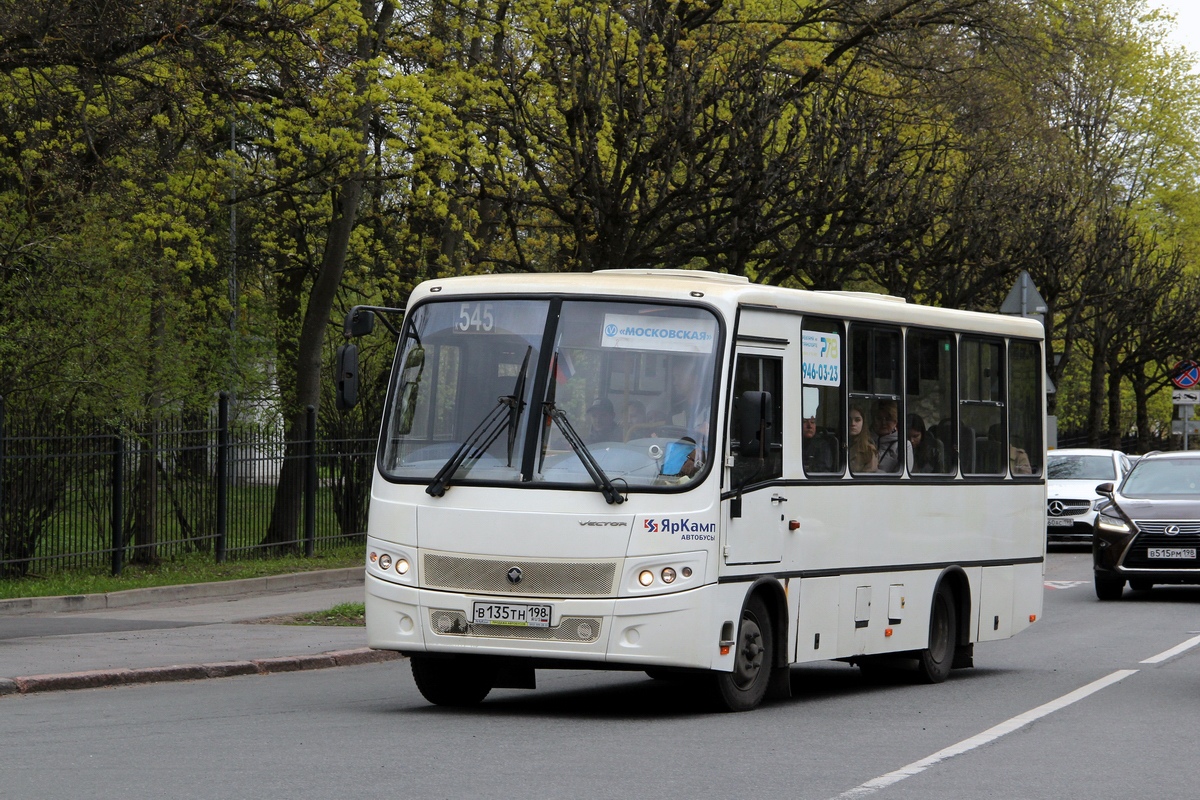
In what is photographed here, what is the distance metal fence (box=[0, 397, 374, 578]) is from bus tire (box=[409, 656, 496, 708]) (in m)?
9.08

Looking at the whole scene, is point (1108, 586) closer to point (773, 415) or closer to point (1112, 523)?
point (1112, 523)

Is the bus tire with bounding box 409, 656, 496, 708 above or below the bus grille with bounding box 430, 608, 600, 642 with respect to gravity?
below

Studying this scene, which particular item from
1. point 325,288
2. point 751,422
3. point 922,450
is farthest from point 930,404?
point 325,288

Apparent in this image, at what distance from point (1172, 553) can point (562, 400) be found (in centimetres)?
1326

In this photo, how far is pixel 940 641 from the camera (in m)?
14.2

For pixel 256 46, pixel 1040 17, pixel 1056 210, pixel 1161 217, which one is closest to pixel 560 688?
pixel 256 46

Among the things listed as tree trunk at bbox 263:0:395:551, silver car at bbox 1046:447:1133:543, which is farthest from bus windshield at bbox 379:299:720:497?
silver car at bbox 1046:447:1133:543

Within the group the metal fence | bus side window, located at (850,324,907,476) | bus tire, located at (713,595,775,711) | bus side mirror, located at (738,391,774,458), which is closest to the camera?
bus side mirror, located at (738,391,774,458)

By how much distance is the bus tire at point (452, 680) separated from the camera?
1151 cm

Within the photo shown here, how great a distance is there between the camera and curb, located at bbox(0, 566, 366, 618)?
59.3 ft

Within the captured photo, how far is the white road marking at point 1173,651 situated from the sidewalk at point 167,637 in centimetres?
653

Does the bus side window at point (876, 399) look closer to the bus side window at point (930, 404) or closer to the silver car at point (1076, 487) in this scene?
the bus side window at point (930, 404)

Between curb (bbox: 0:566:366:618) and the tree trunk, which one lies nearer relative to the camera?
curb (bbox: 0:566:366:618)

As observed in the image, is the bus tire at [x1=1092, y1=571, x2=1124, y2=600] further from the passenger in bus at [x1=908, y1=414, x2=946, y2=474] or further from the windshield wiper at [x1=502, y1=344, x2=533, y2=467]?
the windshield wiper at [x1=502, y1=344, x2=533, y2=467]
